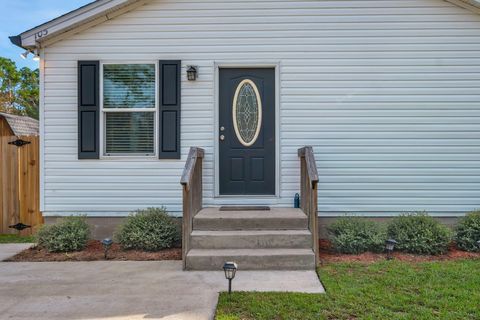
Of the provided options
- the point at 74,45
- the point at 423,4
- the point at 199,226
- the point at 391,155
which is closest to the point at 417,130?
the point at 391,155

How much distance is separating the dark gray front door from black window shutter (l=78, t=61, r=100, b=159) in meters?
1.93

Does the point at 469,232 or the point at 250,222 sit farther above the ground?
the point at 250,222

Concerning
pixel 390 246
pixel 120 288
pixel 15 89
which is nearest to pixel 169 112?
pixel 120 288

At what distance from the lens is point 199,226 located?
5.23m

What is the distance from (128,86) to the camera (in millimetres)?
6168

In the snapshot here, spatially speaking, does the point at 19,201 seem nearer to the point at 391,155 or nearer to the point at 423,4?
the point at 391,155

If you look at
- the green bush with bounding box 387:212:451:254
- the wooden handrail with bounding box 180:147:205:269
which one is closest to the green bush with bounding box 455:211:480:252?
the green bush with bounding box 387:212:451:254

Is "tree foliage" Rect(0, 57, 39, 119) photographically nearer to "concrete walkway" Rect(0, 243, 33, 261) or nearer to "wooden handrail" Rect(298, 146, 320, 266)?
"concrete walkway" Rect(0, 243, 33, 261)

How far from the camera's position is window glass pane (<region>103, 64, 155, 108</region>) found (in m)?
6.13

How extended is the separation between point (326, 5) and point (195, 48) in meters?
2.15

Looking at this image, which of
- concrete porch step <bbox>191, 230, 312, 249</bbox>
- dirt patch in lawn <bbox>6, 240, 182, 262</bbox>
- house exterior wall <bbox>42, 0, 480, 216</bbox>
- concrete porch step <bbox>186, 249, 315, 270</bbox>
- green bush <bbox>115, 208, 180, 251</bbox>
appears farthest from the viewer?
house exterior wall <bbox>42, 0, 480, 216</bbox>

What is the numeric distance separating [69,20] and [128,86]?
1267 mm

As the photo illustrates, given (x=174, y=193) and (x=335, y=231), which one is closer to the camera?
(x=335, y=231)

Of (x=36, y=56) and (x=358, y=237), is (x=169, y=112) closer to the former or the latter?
(x=36, y=56)
